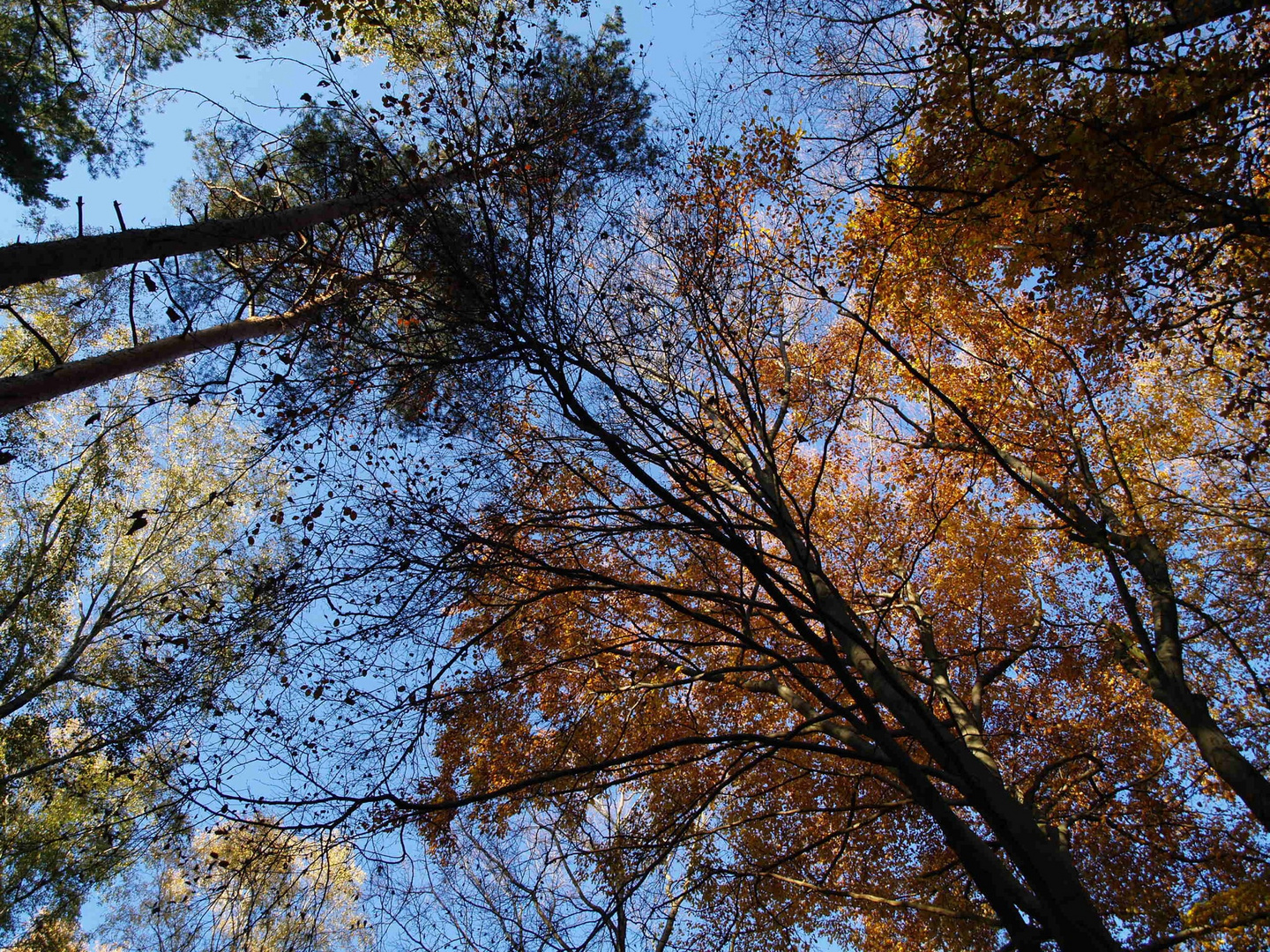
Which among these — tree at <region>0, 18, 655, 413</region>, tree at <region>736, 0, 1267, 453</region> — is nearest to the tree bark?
tree at <region>0, 18, 655, 413</region>

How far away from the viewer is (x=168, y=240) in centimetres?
541

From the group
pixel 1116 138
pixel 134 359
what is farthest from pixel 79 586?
pixel 1116 138

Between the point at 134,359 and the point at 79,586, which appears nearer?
the point at 134,359

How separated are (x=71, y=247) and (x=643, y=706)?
276 inches

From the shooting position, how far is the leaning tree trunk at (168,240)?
183 inches

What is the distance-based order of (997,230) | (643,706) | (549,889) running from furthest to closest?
(643,706)
(997,230)
(549,889)

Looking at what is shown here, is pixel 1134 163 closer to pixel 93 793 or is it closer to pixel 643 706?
pixel 643 706

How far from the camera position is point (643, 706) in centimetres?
713

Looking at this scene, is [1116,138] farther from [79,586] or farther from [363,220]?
[79,586]

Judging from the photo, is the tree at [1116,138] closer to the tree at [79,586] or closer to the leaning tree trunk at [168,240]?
the leaning tree trunk at [168,240]

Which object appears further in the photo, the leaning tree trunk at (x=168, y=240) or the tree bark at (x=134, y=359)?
the tree bark at (x=134, y=359)

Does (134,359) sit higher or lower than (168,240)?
lower

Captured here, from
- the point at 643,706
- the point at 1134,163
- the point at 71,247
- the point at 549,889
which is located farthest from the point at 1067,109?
the point at 71,247

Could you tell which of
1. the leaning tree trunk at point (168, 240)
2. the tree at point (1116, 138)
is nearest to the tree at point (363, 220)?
the leaning tree trunk at point (168, 240)
